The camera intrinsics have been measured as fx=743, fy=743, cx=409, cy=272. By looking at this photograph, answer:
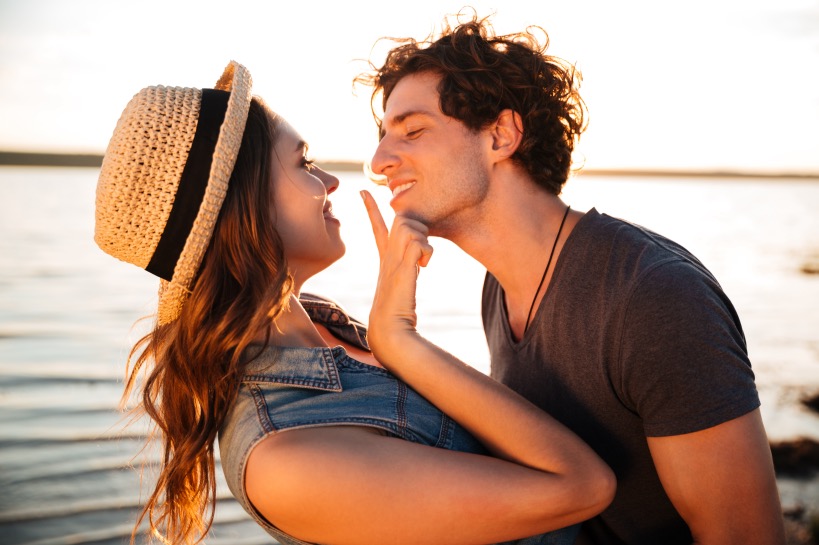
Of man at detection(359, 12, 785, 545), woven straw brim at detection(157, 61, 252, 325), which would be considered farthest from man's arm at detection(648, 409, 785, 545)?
woven straw brim at detection(157, 61, 252, 325)

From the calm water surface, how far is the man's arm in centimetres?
165

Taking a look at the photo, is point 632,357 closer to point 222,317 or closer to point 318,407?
point 318,407

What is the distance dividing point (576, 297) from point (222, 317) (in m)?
1.27

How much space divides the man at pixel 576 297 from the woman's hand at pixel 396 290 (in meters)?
0.53

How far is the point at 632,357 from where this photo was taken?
8.13ft

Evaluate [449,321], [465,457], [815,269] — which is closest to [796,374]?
[449,321]

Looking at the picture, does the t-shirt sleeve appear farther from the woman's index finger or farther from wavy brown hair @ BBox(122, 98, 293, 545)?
wavy brown hair @ BBox(122, 98, 293, 545)

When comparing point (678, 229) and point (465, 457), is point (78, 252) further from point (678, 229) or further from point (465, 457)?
point (678, 229)

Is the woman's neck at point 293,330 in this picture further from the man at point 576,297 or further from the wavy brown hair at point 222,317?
the man at point 576,297

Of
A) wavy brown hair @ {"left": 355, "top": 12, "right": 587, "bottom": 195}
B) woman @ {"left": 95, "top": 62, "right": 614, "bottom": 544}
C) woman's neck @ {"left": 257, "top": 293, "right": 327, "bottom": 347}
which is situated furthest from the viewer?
wavy brown hair @ {"left": 355, "top": 12, "right": 587, "bottom": 195}

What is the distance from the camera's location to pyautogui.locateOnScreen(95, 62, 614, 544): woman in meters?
2.01

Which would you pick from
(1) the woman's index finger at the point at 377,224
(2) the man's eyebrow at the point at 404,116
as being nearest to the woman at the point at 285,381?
(1) the woman's index finger at the point at 377,224

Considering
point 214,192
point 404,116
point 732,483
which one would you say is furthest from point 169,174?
point 732,483

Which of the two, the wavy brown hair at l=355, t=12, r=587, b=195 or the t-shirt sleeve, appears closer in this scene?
the t-shirt sleeve
